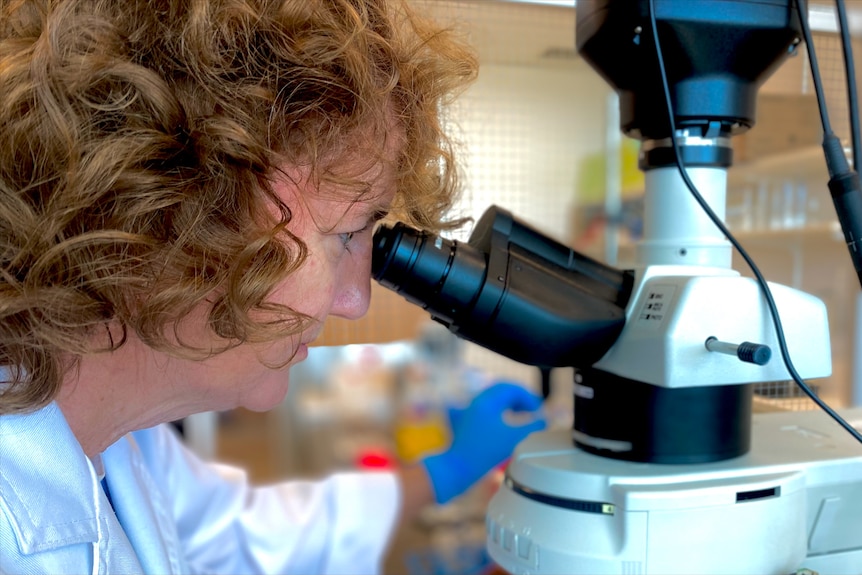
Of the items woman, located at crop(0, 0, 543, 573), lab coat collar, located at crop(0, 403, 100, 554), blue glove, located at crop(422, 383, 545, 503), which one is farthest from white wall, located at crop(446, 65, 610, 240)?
lab coat collar, located at crop(0, 403, 100, 554)

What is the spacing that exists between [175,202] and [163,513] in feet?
1.45

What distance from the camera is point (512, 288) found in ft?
1.49

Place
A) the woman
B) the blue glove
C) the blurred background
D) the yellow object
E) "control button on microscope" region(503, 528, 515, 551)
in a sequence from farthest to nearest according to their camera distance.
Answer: the yellow object
the blue glove
the blurred background
"control button on microscope" region(503, 528, 515, 551)
the woman

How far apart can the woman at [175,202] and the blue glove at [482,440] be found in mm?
448

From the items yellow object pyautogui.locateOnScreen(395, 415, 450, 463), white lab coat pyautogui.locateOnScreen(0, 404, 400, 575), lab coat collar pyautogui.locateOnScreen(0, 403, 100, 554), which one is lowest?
yellow object pyautogui.locateOnScreen(395, 415, 450, 463)

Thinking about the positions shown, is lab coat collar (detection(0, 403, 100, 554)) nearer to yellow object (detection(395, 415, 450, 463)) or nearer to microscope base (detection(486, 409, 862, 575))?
microscope base (detection(486, 409, 862, 575))

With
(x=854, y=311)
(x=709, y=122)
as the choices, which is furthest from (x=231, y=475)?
(x=854, y=311)

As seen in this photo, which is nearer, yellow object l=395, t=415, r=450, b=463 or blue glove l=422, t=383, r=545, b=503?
blue glove l=422, t=383, r=545, b=503

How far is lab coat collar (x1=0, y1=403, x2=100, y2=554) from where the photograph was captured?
0.46 meters

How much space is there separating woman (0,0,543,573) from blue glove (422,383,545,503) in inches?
17.6

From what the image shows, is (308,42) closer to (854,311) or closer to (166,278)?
(166,278)

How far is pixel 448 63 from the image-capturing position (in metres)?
0.49

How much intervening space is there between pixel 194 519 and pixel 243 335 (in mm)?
473

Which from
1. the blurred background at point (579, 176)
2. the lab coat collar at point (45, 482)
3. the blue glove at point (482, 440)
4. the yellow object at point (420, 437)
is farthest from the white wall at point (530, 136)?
the yellow object at point (420, 437)
